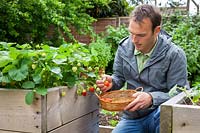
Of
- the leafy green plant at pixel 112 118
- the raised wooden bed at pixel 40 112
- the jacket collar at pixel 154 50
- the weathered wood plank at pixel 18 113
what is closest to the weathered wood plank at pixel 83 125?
the raised wooden bed at pixel 40 112

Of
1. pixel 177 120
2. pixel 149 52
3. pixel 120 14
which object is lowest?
pixel 177 120

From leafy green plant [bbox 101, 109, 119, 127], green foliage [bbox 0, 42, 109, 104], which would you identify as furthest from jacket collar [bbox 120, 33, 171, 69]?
leafy green plant [bbox 101, 109, 119, 127]

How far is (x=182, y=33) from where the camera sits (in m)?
5.53

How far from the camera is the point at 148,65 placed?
189 centimetres

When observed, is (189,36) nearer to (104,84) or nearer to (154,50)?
(154,50)

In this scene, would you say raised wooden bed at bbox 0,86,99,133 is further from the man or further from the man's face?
the man's face

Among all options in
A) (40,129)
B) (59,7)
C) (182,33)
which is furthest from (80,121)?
(182,33)

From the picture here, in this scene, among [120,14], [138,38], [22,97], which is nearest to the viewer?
Result: [22,97]

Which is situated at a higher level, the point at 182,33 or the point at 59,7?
the point at 59,7

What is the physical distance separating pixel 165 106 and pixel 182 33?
4.37 metres

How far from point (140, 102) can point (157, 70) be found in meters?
0.33

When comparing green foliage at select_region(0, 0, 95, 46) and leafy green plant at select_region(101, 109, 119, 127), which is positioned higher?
green foliage at select_region(0, 0, 95, 46)

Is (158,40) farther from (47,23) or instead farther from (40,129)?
(47,23)

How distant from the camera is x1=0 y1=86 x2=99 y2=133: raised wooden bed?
1401 mm
